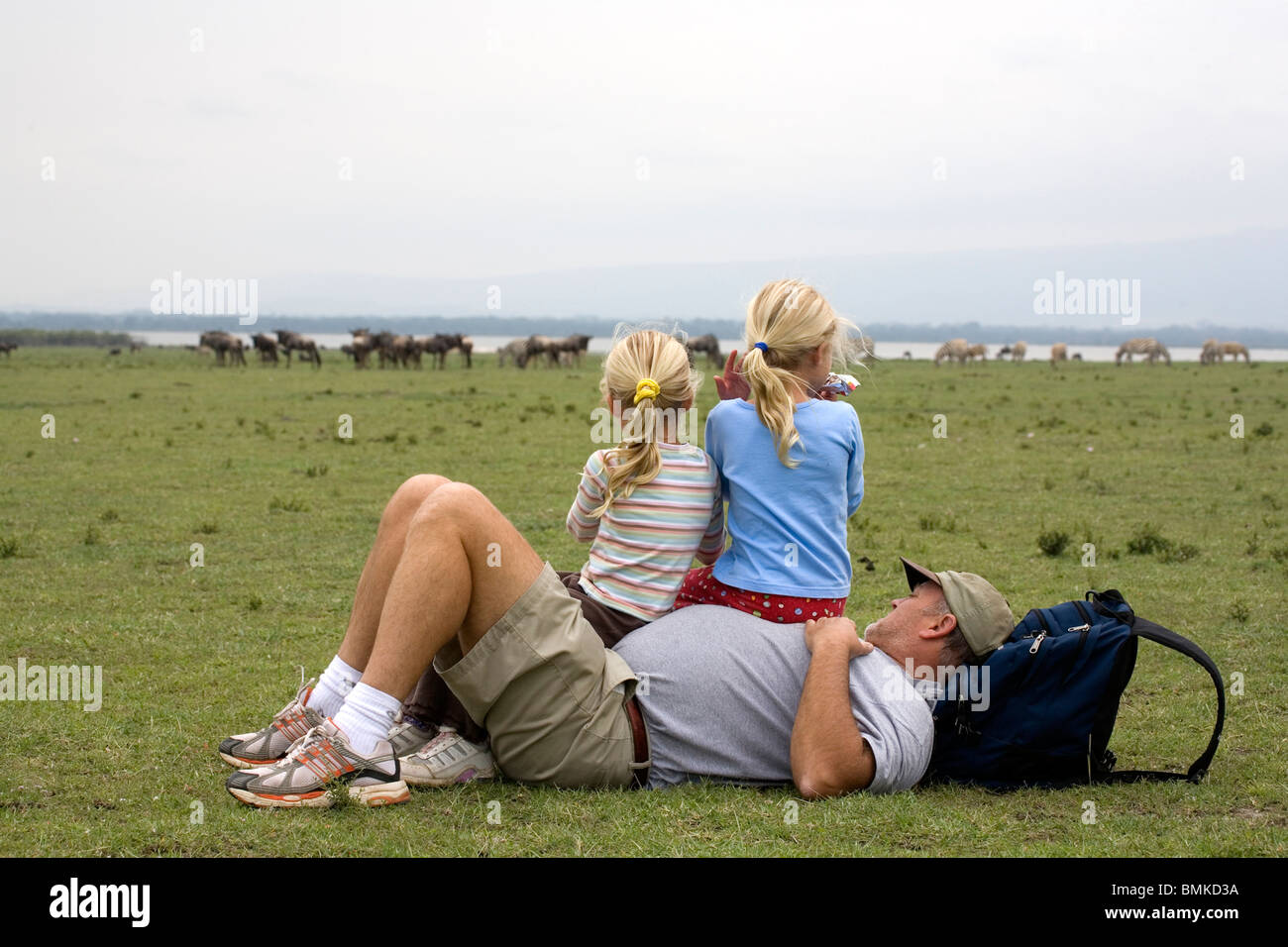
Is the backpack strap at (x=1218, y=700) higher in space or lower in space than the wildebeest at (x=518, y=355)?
lower

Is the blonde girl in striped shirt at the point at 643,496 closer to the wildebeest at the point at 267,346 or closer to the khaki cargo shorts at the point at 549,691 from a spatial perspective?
the khaki cargo shorts at the point at 549,691

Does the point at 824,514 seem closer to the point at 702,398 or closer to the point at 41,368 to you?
the point at 702,398

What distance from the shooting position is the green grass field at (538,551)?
3.62 meters

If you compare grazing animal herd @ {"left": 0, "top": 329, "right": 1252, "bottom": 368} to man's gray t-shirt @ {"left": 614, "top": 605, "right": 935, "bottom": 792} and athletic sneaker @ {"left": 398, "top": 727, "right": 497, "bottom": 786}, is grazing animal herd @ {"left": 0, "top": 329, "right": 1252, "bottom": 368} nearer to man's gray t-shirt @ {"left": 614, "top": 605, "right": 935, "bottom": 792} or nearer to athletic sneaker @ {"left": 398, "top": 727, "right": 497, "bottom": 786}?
athletic sneaker @ {"left": 398, "top": 727, "right": 497, "bottom": 786}

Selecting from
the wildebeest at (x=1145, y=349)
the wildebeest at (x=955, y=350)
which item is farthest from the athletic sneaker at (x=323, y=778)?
the wildebeest at (x=1145, y=349)

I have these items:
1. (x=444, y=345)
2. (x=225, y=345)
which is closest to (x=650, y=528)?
(x=444, y=345)

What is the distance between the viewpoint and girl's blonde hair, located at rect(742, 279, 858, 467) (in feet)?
12.7

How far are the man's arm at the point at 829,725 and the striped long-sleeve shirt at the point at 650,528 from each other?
0.50m

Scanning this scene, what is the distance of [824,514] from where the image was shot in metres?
3.94

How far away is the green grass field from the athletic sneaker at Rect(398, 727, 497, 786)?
0.21 feet

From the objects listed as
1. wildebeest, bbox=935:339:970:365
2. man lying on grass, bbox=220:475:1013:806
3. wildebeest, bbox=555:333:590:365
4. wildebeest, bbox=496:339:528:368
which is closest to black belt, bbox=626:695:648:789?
man lying on grass, bbox=220:475:1013:806

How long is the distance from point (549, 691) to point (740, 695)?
2.00 feet

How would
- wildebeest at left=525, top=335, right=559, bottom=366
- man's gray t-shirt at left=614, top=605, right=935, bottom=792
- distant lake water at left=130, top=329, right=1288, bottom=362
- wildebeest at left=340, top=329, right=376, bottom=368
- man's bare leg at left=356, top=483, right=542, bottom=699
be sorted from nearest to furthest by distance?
man's bare leg at left=356, top=483, right=542, bottom=699, man's gray t-shirt at left=614, top=605, right=935, bottom=792, wildebeest at left=340, top=329, right=376, bottom=368, wildebeest at left=525, top=335, right=559, bottom=366, distant lake water at left=130, top=329, right=1288, bottom=362
